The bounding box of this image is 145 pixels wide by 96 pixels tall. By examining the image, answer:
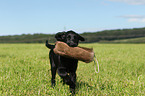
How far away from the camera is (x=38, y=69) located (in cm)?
514

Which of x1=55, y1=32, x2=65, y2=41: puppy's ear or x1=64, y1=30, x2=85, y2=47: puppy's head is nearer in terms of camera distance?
x1=64, y1=30, x2=85, y2=47: puppy's head

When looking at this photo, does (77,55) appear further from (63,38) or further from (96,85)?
(96,85)

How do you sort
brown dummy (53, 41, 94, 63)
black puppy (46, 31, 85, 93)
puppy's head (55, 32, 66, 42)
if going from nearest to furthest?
brown dummy (53, 41, 94, 63) < black puppy (46, 31, 85, 93) < puppy's head (55, 32, 66, 42)

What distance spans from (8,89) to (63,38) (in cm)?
144

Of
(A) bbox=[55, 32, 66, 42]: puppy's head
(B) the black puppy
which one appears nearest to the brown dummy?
(B) the black puppy

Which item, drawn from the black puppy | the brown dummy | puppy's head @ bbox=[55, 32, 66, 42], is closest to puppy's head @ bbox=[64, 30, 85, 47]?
the black puppy

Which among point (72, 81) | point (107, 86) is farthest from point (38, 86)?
point (107, 86)

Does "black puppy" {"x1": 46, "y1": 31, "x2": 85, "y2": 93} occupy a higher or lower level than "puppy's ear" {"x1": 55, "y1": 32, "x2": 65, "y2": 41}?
lower

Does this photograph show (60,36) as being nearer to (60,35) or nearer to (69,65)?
(60,35)

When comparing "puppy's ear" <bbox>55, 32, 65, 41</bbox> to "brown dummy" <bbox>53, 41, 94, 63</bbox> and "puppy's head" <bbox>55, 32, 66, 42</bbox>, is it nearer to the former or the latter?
"puppy's head" <bbox>55, 32, 66, 42</bbox>

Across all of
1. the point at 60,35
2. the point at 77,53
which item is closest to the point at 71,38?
the point at 60,35

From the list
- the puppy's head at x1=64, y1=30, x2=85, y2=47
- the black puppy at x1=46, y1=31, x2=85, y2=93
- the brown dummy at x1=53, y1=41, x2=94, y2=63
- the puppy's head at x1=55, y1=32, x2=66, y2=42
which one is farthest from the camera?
the puppy's head at x1=55, y1=32, x2=66, y2=42

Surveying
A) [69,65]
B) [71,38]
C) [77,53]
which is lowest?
[69,65]

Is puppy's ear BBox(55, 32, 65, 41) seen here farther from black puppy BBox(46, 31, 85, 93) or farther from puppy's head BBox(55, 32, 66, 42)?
black puppy BBox(46, 31, 85, 93)
